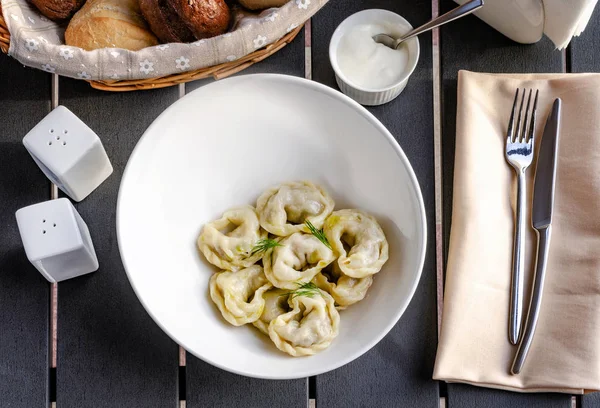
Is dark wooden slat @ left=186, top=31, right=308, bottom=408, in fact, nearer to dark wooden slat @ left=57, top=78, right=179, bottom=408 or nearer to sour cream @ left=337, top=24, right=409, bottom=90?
dark wooden slat @ left=57, top=78, right=179, bottom=408

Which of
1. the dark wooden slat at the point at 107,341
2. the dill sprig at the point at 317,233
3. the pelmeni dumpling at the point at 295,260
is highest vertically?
the dill sprig at the point at 317,233

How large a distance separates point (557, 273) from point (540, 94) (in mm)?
278

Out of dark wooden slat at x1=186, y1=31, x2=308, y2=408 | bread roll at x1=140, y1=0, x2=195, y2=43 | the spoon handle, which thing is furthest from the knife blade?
bread roll at x1=140, y1=0, x2=195, y2=43

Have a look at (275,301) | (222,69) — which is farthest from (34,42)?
(275,301)

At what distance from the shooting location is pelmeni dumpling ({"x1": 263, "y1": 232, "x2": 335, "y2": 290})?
3.32 ft

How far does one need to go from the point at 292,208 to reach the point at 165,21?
12.6 inches

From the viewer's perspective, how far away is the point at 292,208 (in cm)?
106

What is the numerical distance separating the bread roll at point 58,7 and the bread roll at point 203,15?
17cm

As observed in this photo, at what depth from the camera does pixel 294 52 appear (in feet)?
3.86

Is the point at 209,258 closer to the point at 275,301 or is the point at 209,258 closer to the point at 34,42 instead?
the point at 275,301

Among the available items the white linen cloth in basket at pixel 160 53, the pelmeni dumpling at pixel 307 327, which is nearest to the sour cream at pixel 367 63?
the white linen cloth in basket at pixel 160 53

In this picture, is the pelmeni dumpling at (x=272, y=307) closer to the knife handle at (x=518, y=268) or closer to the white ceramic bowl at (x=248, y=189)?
the white ceramic bowl at (x=248, y=189)

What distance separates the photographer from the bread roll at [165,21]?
1.04 meters

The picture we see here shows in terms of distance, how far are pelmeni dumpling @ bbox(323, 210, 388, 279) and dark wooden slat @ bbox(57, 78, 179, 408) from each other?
0.98 ft
